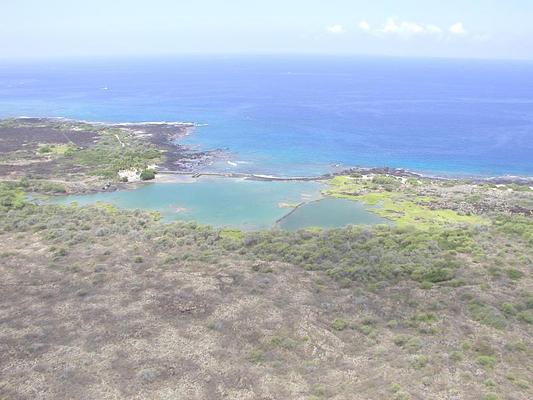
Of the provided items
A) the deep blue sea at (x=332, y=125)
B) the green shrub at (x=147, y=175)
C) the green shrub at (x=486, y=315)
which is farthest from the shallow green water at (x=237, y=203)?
the green shrub at (x=486, y=315)

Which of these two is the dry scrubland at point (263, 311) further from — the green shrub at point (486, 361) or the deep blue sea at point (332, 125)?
→ the deep blue sea at point (332, 125)

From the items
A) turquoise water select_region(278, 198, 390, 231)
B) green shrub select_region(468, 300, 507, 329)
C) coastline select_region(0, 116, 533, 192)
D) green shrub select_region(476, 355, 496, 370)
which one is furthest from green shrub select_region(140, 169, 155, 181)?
green shrub select_region(476, 355, 496, 370)

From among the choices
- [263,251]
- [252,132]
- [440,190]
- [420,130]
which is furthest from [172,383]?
[420,130]

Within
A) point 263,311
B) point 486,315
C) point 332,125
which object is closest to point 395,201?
point 486,315

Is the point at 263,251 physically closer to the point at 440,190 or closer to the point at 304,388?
the point at 304,388

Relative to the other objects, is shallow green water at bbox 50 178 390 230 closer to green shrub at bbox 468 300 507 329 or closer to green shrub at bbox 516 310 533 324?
green shrub at bbox 468 300 507 329

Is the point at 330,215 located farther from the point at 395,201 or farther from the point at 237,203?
the point at 237,203
